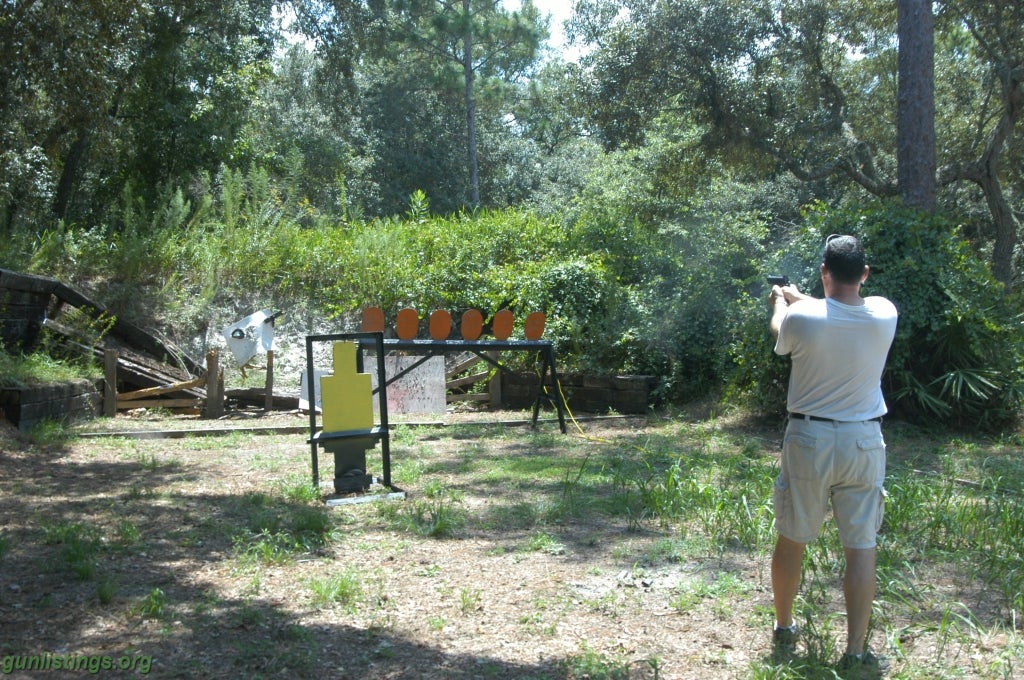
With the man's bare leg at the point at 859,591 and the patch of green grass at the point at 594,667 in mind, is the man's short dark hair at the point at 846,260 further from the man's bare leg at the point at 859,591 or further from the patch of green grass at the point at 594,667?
the patch of green grass at the point at 594,667

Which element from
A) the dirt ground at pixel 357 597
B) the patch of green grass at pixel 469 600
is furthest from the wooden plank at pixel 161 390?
the patch of green grass at pixel 469 600

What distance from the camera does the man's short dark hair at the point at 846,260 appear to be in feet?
11.1

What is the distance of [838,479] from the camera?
3.32 metres

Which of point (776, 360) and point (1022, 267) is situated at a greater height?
point (1022, 267)

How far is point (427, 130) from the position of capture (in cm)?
3219

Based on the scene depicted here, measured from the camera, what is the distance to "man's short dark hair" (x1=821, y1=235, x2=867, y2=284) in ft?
11.1

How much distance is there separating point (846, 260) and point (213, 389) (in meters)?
8.63

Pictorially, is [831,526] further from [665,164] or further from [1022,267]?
[1022,267]

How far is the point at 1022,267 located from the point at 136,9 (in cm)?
1899

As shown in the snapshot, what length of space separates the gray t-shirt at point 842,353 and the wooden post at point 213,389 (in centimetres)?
837

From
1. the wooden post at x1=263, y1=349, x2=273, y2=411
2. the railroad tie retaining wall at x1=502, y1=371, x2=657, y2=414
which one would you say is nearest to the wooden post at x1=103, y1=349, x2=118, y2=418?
the wooden post at x1=263, y1=349, x2=273, y2=411

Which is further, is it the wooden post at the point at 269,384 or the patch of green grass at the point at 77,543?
the wooden post at the point at 269,384

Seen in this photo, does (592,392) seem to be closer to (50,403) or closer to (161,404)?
(161,404)

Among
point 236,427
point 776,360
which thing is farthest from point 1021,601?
point 236,427
